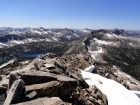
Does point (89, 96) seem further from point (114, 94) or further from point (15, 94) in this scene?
point (15, 94)

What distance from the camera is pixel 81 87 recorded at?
2217 cm

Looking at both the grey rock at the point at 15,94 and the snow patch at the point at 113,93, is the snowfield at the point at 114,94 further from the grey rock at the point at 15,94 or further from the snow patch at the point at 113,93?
the grey rock at the point at 15,94

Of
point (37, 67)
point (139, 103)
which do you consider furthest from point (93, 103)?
point (37, 67)

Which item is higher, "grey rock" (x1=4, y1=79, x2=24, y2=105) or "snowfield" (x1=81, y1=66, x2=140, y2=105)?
"grey rock" (x1=4, y1=79, x2=24, y2=105)

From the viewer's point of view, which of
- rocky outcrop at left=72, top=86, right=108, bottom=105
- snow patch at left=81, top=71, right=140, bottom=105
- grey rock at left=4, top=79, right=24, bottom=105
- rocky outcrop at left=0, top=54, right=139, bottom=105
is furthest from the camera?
snow patch at left=81, top=71, right=140, bottom=105

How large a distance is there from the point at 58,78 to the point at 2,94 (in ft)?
17.4

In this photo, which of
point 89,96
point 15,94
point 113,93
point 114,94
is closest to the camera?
point 15,94

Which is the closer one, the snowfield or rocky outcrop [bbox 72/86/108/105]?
rocky outcrop [bbox 72/86/108/105]

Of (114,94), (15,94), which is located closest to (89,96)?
(114,94)

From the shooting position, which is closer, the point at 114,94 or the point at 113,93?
A: the point at 114,94

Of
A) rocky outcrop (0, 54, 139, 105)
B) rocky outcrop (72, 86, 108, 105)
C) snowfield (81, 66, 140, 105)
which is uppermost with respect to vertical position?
rocky outcrop (0, 54, 139, 105)

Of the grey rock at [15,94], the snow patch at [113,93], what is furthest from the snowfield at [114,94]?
the grey rock at [15,94]

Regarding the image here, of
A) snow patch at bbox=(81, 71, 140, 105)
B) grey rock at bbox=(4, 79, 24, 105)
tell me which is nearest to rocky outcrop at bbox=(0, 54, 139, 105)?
grey rock at bbox=(4, 79, 24, 105)

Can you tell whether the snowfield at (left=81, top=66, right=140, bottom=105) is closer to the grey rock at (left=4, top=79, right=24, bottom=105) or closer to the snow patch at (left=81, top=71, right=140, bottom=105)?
the snow patch at (left=81, top=71, right=140, bottom=105)
